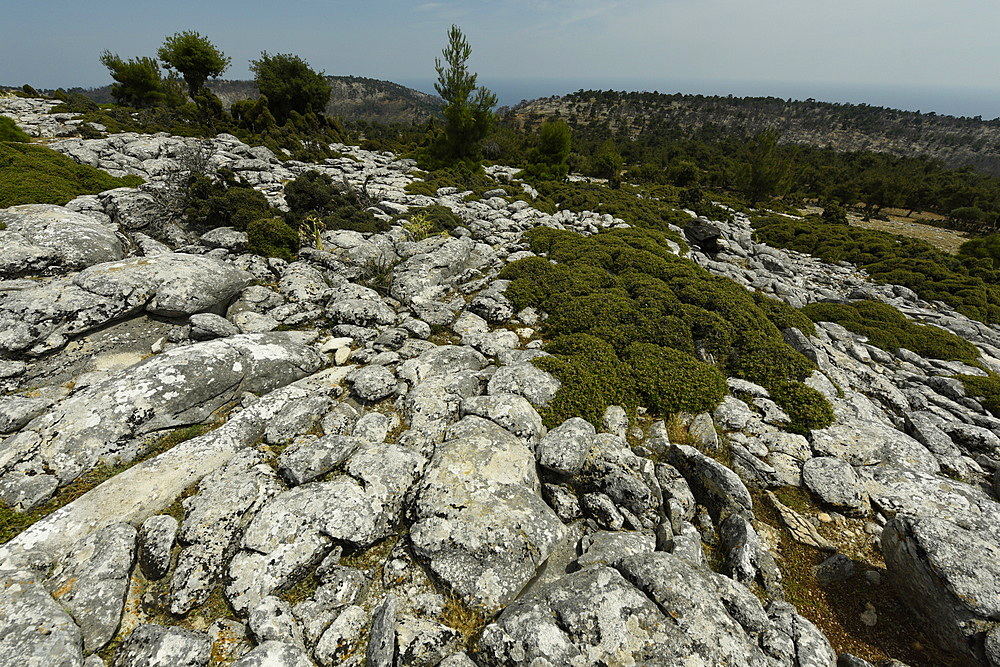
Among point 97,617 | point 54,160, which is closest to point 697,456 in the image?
point 97,617

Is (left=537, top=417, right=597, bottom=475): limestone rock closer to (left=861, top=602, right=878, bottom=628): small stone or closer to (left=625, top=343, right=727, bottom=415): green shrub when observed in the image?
(left=625, top=343, right=727, bottom=415): green shrub

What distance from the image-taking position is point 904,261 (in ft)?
93.6

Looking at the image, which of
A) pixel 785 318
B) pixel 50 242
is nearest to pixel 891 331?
pixel 785 318

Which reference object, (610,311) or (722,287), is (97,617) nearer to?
(610,311)

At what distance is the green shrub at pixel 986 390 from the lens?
Answer: 11773 millimetres

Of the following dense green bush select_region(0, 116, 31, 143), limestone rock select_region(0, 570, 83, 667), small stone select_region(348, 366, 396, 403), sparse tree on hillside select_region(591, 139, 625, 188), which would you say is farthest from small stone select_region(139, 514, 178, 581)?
sparse tree on hillside select_region(591, 139, 625, 188)

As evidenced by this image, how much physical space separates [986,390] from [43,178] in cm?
3752

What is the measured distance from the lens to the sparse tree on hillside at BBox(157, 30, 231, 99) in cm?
4462

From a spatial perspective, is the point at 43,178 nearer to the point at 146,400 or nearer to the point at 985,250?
the point at 146,400

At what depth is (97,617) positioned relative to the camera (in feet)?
16.0

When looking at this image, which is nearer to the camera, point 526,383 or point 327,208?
point 526,383

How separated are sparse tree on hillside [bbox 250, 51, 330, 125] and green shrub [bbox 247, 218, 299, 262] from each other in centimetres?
4025

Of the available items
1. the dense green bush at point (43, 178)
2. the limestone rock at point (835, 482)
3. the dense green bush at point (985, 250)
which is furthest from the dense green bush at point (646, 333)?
the dense green bush at point (985, 250)

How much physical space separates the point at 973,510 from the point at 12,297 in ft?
70.0
